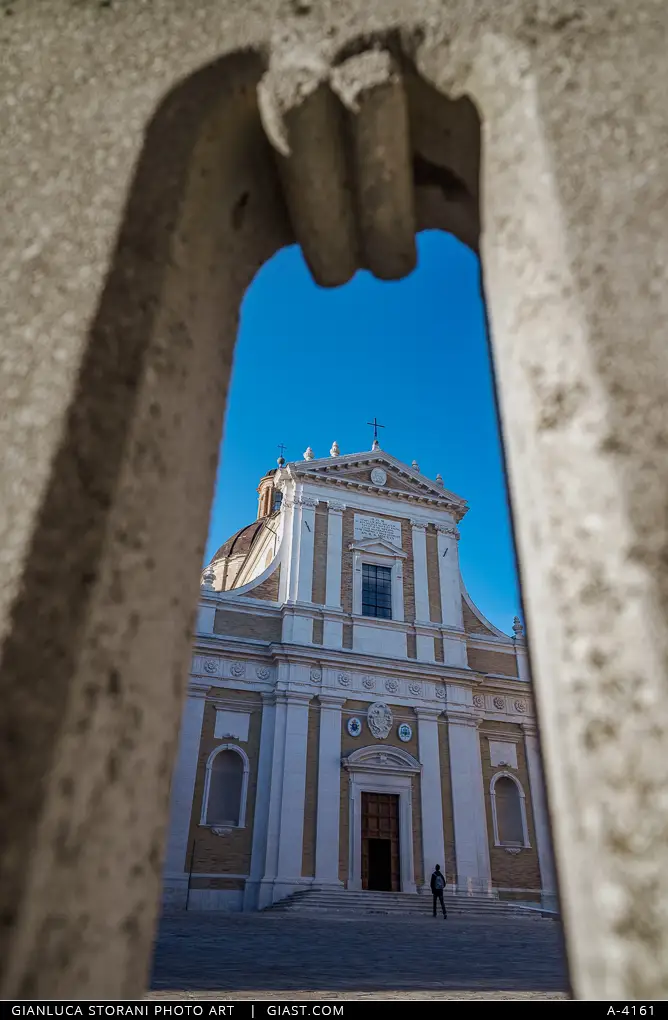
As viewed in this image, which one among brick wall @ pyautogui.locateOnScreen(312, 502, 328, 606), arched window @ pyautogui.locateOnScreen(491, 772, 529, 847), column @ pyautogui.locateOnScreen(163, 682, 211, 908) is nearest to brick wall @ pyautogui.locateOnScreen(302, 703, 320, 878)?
column @ pyautogui.locateOnScreen(163, 682, 211, 908)

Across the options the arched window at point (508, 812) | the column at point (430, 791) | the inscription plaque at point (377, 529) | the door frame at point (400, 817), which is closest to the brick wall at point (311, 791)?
the door frame at point (400, 817)

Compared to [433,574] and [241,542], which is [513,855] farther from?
[241,542]

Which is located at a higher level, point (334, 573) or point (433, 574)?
point (433, 574)

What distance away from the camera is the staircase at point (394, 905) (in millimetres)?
12062

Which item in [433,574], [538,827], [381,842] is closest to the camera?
[381,842]

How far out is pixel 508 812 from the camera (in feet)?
49.9

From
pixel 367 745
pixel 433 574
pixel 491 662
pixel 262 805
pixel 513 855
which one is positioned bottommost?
pixel 513 855

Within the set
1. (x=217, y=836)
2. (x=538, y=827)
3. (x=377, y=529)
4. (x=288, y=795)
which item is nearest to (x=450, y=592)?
(x=377, y=529)

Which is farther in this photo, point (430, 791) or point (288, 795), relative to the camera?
point (430, 791)

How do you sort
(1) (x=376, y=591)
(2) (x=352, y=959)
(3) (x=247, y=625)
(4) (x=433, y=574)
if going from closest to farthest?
(2) (x=352, y=959), (3) (x=247, y=625), (1) (x=376, y=591), (4) (x=433, y=574)

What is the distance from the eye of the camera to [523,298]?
98 cm

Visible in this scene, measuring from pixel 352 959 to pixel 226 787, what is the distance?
322 inches

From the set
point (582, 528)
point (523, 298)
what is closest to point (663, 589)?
point (582, 528)

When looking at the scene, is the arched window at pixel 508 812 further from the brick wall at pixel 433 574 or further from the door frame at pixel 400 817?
the brick wall at pixel 433 574
